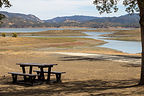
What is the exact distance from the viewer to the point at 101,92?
397 inches

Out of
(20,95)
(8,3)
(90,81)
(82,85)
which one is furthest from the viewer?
(90,81)

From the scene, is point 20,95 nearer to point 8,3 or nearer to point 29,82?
point 29,82

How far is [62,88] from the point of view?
37.2 feet

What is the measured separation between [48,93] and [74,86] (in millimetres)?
1829

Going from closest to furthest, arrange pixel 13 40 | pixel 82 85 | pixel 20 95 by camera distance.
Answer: pixel 20 95 → pixel 82 85 → pixel 13 40

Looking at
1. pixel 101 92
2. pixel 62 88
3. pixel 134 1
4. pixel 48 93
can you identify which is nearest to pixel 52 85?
pixel 62 88

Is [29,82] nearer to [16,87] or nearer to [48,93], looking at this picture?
[16,87]

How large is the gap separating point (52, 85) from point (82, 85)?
4.15ft

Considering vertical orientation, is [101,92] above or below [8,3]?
below

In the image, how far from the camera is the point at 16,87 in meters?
11.6

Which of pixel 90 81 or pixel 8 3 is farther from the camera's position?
A: pixel 90 81

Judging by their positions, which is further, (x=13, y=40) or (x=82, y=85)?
(x=13, y=40)

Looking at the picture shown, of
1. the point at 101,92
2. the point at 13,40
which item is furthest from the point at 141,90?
the point at 13,40

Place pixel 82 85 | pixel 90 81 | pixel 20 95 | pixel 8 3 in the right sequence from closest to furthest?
pixel 20 95 → pixel 8 3 → pixel 82 85 → pixel 90 81
